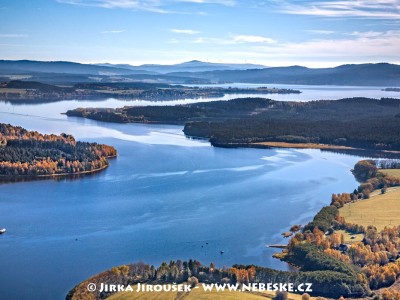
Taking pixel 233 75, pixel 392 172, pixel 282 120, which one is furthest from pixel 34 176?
pixel 233 75

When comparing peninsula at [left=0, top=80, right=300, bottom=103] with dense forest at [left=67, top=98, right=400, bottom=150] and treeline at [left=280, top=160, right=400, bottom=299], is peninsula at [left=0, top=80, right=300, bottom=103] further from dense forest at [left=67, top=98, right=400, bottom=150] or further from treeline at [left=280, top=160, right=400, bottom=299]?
treeline at [left=280, top=160, right=400, bottom=299]

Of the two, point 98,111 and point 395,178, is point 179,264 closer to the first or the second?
point 395,178

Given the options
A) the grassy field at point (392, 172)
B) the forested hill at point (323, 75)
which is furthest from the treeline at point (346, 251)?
the forested hill at point (323, 75)

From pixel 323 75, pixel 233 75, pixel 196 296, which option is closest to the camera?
pixel 196 296

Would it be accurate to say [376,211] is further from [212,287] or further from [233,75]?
[233,75]

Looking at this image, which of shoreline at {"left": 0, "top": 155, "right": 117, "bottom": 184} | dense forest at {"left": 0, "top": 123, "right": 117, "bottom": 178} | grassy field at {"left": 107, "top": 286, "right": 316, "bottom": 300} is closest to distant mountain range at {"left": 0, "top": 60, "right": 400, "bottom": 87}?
dense forest at {"left": 0, "top": 123, "right": 117, "bottom": 178}
